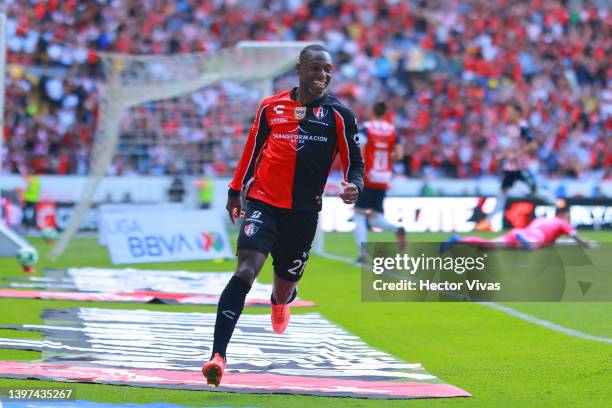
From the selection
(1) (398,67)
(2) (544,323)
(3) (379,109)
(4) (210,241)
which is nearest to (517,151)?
(3) (379,109)

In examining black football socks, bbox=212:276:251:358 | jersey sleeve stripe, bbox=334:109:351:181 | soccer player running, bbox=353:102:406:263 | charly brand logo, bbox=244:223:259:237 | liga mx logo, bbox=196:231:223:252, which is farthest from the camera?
liga mx logo, bbox=196:231:223:252

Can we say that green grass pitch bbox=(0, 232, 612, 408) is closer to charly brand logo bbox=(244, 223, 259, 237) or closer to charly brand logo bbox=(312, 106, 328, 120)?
charly brand logo bbox=(244, 223, 259, 237)

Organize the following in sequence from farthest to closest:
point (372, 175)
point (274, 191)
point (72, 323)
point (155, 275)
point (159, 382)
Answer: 1. point (372, 175)
2. point (155, 275)
3. point (72, 323)
4. point (274, 191)
5. point (159, 382)

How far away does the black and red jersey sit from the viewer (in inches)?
→ 292

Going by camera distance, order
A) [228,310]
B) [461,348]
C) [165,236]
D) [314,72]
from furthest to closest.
A: [165,236] → [461,348] → [314,72] → [228,310]

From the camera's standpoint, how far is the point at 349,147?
297 inches

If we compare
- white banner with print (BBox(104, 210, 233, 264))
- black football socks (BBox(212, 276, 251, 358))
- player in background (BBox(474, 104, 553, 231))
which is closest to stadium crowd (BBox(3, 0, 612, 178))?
white banner with print (BBox(104, 210, 233, 264))

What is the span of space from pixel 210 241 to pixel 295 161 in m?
11.0

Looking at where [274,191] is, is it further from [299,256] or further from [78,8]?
[78,8]

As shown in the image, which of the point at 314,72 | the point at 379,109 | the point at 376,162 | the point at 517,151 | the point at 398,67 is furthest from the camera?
the point at 398,67

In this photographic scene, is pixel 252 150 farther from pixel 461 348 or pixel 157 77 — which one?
pixel 157 77

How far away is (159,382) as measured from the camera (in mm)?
6973

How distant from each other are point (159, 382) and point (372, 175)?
383 inches

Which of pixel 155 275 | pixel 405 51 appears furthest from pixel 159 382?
pixel 405 51
